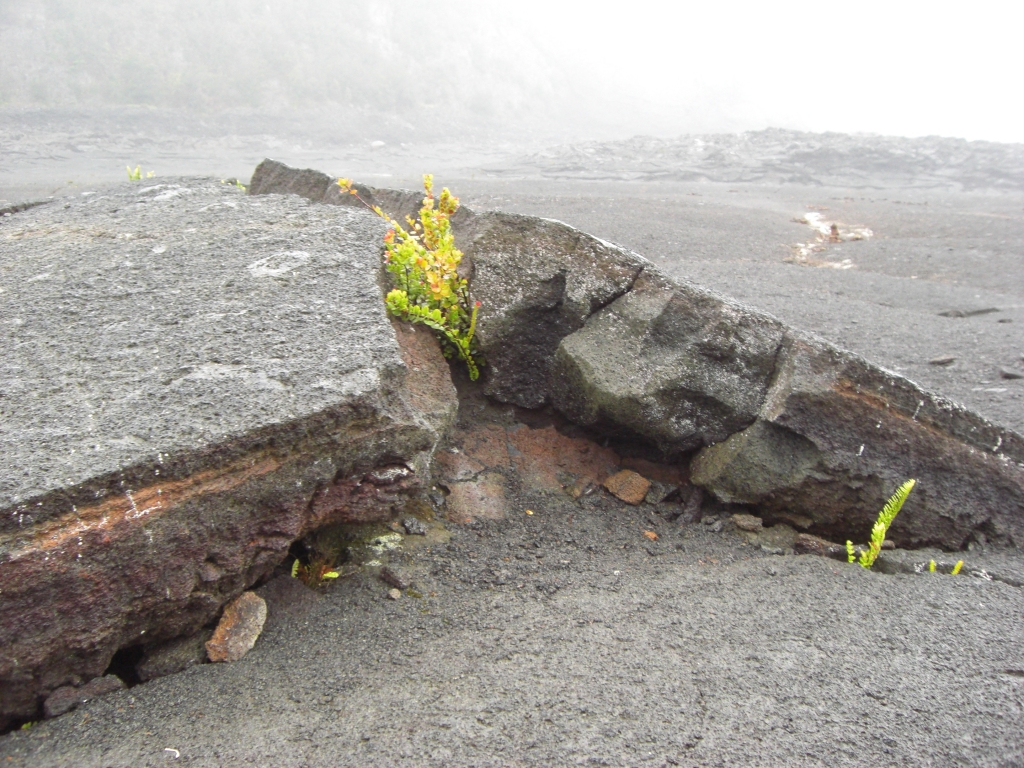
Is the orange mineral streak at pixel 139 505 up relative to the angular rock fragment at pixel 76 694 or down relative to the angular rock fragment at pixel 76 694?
up

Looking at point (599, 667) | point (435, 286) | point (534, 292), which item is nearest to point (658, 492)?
point (534, 292)

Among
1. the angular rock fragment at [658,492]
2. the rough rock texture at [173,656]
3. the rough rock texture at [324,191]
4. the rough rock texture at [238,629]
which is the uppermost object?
the rough rock texture at [324,191]

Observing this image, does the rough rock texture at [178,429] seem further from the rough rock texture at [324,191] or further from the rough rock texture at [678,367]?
the rough rock texture at [324,191]

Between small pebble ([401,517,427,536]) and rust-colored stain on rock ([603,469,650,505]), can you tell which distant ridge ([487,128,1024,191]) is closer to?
rust-colored stain on rock ([603,469,650,505])

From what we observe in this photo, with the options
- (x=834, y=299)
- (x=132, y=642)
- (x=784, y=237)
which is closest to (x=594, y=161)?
(x=784, y=237)

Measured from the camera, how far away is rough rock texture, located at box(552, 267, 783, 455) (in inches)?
105

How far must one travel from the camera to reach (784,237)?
996cm

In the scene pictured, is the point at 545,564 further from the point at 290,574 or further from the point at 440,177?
the point at 440,177

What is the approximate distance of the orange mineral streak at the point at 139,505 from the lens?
1609 mm

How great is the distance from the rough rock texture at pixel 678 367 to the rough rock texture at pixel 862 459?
0.28ft

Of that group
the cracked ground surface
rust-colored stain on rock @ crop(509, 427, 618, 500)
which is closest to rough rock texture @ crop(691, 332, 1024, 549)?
the cracked ground surface

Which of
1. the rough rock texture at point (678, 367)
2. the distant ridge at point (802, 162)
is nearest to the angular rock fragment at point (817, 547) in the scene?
the rough rock texture at point (678, 367)

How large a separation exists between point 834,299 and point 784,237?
11.3ft

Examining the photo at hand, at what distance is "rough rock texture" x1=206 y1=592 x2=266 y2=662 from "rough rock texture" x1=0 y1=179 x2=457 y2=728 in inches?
1.7
